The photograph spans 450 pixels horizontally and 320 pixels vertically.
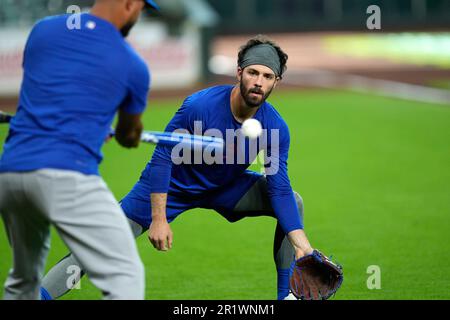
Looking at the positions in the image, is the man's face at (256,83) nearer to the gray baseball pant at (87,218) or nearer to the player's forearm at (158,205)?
the player's forearm at (158,205)

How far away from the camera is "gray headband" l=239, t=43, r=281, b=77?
5523 mm

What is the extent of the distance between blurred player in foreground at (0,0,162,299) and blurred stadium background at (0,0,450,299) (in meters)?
2.14

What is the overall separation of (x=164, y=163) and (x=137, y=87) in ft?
4.21

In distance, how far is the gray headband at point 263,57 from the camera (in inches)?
217

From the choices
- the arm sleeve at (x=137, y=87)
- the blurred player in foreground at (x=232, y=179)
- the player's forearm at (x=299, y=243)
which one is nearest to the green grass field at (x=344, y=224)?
the blurred player in foreground at (x=232, y=179)

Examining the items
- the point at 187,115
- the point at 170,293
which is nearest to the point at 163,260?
the point at 170,293

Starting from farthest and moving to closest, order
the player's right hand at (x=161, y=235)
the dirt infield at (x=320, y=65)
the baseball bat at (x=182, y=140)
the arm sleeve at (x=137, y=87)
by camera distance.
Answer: the dirt infield at (x=320, y=65) < the player's right hand at (x=161, y=235) < the baseball bat at (x=182, y=140) < the arm sleeve at (x=137, y=87)

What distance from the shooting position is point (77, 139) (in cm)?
413

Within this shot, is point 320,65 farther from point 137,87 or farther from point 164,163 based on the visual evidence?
point 137,87

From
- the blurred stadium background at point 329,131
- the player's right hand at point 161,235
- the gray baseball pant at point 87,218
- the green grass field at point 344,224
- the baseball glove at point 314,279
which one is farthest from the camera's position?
the blurred stadium background at point 329,131

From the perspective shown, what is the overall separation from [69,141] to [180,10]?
670 inches

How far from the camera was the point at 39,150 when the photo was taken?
4.09 metres

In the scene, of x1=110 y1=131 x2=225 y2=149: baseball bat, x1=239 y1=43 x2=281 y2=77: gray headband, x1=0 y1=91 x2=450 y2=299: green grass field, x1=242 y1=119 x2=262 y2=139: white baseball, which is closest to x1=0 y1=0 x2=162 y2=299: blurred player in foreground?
x1=110 y1=131 x2=225 y2=149: baseball bat

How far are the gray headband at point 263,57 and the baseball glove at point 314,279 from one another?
49.7 inches
